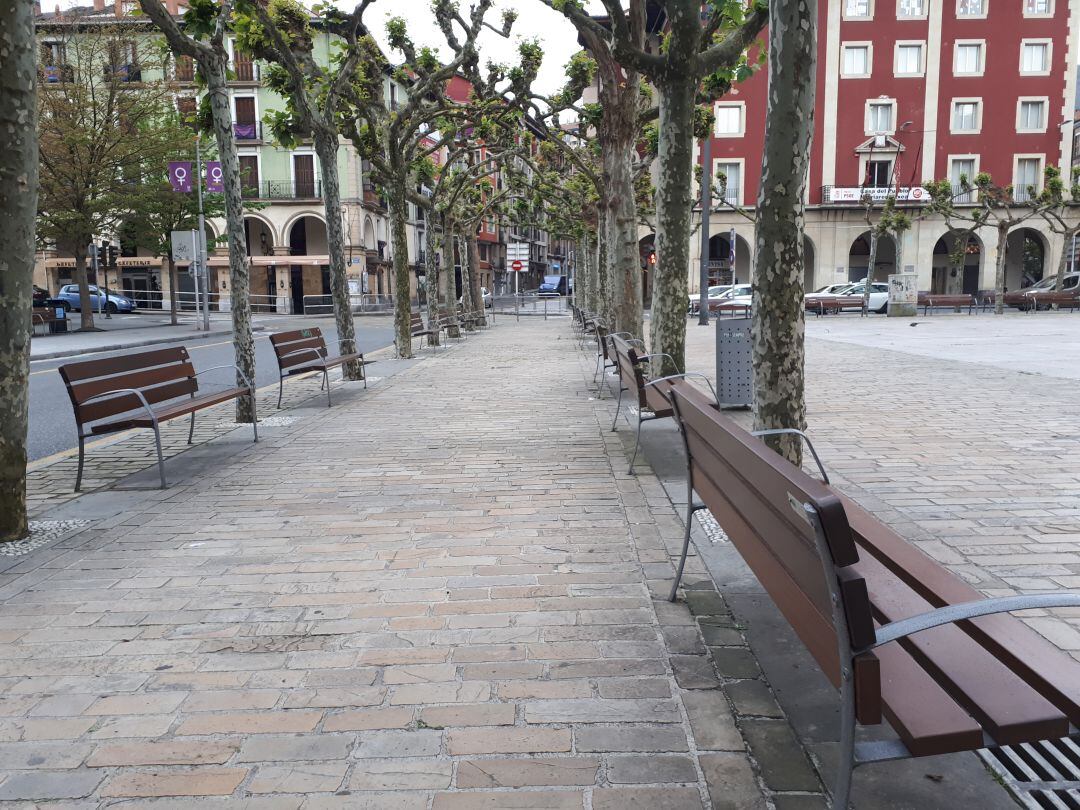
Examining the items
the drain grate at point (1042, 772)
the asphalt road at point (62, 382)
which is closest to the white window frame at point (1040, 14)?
the asphalt road at point (62, 382)

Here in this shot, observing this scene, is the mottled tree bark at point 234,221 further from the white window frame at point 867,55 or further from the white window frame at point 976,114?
the white window frame at point 976,114

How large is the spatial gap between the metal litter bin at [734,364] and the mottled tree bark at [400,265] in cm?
887

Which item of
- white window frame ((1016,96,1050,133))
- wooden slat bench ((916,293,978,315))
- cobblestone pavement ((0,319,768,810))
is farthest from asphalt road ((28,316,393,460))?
white window frame ((1016,96,1050,133))

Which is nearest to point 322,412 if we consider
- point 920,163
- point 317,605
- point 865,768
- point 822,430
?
point 822,430

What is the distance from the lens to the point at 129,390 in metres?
6.62

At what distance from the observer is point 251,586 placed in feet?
13.9

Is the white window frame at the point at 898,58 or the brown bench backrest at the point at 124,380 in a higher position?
the white window frame at the point at 898,58

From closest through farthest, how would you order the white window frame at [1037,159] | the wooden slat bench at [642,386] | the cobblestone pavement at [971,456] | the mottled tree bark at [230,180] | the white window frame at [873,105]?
the cobblestone pavement at [971,456] → the wooden slat bench at [642,386] → the mottled tree bark at [230,180] → the white window frame at [873,105] → the white window frame at [1037,159]

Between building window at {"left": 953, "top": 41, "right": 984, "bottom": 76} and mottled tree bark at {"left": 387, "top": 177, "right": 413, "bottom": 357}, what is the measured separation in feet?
136

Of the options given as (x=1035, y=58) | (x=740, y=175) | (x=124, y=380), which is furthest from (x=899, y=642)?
(x=1035, y=58)

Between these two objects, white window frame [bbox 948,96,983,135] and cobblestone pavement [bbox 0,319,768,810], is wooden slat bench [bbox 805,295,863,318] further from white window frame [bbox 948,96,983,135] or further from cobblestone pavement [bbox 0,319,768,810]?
cobblestone pavement [bbox 0,319,768,810]

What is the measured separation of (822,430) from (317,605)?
578cm

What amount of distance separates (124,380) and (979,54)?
51699mm

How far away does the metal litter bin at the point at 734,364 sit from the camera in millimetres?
9008
